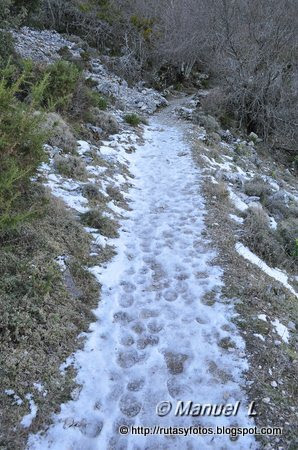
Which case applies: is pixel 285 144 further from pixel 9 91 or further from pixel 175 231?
pixel 9 91

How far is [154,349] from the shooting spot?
3684 millimetres

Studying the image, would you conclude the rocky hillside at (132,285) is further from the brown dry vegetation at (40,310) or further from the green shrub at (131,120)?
the green shrub at (131,120)

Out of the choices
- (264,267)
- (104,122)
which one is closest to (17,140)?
(264,267)

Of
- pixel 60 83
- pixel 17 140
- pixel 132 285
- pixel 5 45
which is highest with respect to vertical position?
pixel 17 140

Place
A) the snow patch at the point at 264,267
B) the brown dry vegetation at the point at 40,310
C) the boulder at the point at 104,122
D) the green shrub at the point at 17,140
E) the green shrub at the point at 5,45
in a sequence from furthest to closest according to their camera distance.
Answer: the boulder at the point at 104,122, the green shrub at the point at 5,45, the snow patch at the point at 264,267, the green shrub at the point at 17,140, the brown dry vegetation at the point at 40,310

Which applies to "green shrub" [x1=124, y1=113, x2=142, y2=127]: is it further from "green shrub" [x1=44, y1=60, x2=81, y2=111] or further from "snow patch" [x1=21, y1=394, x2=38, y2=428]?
"snow patch" [x1=21, y1=394, x2=38, y2=428]

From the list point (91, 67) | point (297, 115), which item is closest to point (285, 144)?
point (297, 115)

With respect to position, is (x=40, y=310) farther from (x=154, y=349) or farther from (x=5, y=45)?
(x=5, y=45)

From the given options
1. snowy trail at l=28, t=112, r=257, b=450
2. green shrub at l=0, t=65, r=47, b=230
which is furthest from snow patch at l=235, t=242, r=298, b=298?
green shrub at l=0, t=65, r=47, b=230

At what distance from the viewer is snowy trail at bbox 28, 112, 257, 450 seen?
293cm

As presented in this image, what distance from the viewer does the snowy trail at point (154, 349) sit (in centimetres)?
293

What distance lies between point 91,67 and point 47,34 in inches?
138

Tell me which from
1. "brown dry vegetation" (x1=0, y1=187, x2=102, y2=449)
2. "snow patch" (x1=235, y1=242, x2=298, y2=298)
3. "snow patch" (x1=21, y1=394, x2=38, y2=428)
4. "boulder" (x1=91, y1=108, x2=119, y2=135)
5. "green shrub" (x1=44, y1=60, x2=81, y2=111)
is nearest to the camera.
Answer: "snow patch" (x1=21, y1=394, x2=38, y2=428)

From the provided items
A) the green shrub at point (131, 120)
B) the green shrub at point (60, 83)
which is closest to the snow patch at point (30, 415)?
the green shrub at point (60, 83)
